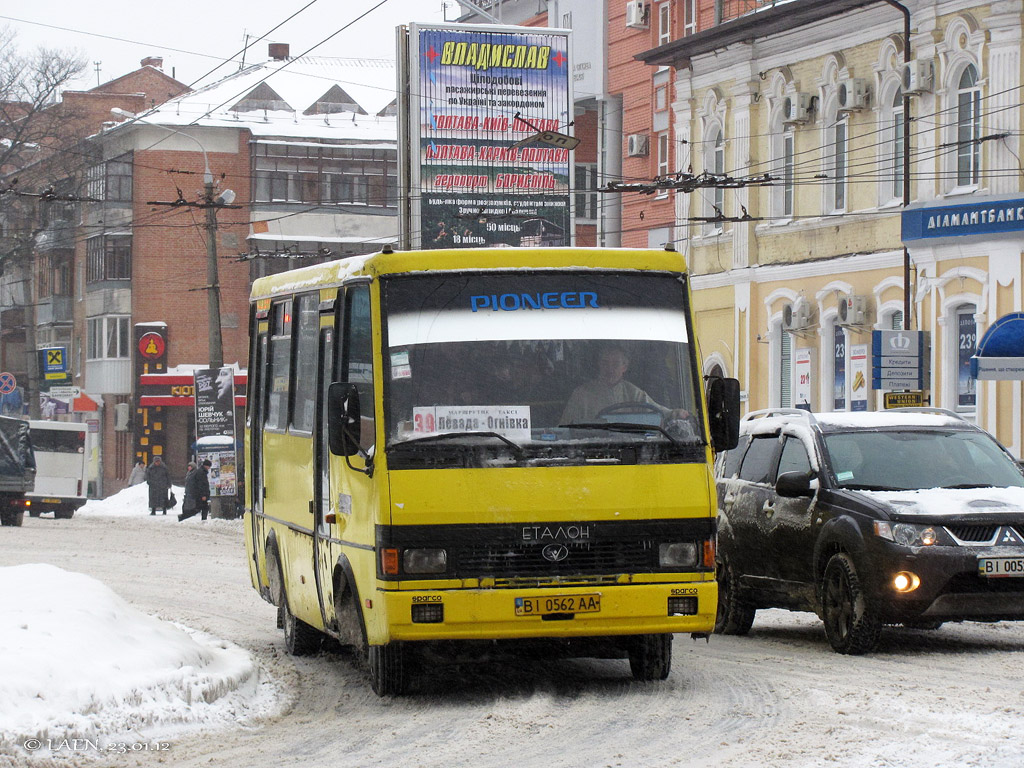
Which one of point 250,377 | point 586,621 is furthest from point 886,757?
point 250,377

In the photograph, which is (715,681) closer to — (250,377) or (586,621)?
(586,621)

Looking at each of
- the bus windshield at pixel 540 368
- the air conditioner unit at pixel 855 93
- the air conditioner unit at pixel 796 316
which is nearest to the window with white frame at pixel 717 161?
the air conditioner unit at pixel 796 316

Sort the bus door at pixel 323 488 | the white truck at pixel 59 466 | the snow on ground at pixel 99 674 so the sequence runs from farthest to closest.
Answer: the white truck at pixel 59 466
the bus door at pixel 323 488
the snow on ground at pixel 99 674

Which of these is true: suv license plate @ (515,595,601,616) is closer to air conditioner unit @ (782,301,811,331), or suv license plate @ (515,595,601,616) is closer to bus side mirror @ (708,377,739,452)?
bus side mirror @ (708,377,739,452)

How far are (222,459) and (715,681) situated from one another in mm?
31995

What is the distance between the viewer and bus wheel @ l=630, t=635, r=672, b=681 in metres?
11.1

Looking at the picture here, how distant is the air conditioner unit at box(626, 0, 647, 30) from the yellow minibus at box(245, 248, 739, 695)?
39691mm

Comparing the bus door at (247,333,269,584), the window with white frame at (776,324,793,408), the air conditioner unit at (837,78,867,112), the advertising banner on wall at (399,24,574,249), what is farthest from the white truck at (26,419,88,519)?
the bus door at (247,333,269,584)

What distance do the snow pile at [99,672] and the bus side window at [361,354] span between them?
Answer: 1622mm

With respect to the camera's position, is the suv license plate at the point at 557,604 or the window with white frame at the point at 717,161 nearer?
Result: the suv license plate at the point at 557,604

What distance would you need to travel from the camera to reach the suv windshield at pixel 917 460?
13.5m

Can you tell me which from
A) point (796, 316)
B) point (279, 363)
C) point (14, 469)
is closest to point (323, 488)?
point (279, 363)

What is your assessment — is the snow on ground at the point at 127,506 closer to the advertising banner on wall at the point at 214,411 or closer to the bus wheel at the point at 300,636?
the advertising banner on wall at the point at 214,411

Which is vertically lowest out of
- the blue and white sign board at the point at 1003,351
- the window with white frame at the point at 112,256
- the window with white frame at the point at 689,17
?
the blue and white sign board at the point at 1003,351
